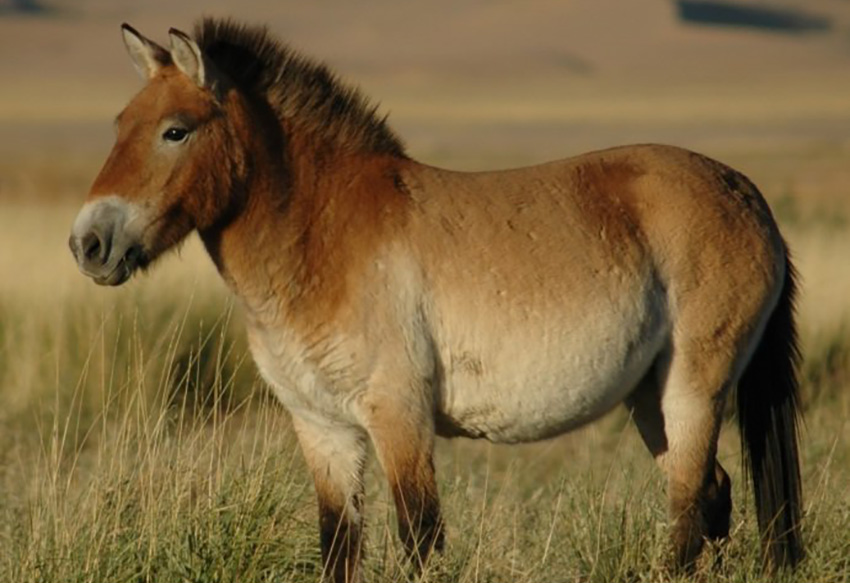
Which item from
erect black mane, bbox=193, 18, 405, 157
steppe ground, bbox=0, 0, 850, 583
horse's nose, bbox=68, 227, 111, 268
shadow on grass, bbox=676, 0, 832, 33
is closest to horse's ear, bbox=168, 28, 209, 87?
erect black mane, bbox=193, 18, 405, 157

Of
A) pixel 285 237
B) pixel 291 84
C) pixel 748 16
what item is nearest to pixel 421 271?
pixel 285 237

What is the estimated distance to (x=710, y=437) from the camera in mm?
6043

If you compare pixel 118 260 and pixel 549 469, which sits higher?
pixel 118 260

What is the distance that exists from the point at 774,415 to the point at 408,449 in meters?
1.82

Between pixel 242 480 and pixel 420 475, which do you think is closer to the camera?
pixel 420 475

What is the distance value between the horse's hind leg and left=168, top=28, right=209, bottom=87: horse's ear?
A: 7.20 feet

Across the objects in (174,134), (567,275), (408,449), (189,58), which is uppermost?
(189,58)

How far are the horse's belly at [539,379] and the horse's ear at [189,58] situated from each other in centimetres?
143

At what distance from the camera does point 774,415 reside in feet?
21.0

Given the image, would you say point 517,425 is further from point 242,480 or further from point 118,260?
point 118,260

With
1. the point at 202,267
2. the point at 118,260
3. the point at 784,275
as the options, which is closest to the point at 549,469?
the point at 784,275

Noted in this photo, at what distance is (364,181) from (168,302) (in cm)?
590

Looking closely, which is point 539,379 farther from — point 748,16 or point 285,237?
point 748,16

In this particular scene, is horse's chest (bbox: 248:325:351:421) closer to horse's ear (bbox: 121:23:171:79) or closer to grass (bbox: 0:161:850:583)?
grass (bbox: 0:161:850:583)
